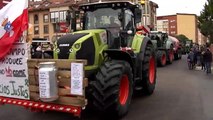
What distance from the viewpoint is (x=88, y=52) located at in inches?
348

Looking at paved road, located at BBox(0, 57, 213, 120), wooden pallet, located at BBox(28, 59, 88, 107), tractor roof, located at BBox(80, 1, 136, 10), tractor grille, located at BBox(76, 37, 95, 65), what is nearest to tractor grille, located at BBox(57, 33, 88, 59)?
tractor grille, located at BBox(76, 37, 95, 65)

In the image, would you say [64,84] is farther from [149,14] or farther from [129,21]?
[149,14]

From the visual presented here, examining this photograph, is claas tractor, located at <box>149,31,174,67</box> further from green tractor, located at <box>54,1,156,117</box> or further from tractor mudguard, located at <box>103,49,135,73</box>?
tractor mudguard, located at <box>103,49,135,73</box>

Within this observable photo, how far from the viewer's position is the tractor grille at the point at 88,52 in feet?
28.9

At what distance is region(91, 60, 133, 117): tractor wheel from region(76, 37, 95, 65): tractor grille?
1.19ft

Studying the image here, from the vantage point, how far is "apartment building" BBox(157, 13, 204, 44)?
113062 mm

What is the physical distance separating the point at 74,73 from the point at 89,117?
2.00 m

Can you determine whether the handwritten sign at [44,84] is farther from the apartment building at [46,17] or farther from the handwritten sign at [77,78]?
the apartment building at [46,17]

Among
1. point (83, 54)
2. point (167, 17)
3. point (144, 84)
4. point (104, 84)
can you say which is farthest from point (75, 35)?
point (167, 17)

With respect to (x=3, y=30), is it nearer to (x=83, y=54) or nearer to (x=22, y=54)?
(x=22, y=54)

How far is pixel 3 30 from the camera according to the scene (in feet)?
26.6

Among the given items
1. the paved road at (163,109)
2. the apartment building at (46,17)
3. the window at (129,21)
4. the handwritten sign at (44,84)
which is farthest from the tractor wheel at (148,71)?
the apartment building at (46,17)

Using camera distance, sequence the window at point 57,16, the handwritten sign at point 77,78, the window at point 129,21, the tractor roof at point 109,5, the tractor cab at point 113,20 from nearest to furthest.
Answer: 1. the handwritten sign at point 77,78
2. the tractor cab at point 113,20
3. the tractor roof at point 109,5
4. the window at point 129,21
5. the window at point 57,16

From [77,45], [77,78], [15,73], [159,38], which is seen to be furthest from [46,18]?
[77,78]
